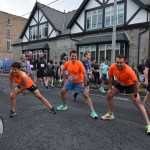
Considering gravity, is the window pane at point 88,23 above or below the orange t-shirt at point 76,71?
above

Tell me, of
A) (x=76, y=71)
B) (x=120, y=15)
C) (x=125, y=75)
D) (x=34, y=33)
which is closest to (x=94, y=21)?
(x=120, y=15)

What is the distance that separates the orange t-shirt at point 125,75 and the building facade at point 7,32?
4639 cm

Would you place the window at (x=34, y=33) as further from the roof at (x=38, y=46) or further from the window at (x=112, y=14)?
the window at (x=112, y=14)

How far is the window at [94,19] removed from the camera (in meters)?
21.2

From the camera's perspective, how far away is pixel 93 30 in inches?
845

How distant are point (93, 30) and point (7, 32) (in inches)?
1346

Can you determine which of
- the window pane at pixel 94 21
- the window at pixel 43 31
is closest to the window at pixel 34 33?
the window at pixel 43 31

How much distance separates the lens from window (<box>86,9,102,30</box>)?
69.5 ft

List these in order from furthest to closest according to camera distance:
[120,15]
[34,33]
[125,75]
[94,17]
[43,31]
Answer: [34,33]
[43,31]
[94,17]
[120,15]
[125,75]

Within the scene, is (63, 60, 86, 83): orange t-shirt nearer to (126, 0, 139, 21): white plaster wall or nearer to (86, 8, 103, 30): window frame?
(126, 0, 139, 21): white plaster wall

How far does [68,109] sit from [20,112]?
147 cm

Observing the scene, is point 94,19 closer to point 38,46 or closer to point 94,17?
point 94,17

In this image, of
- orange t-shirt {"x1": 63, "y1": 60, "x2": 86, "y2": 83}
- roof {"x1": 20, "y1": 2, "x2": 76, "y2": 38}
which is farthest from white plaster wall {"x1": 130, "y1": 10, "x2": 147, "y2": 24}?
orange t-shirt {"x1": 63, "y1": 60, "x2": 86, "y2": 83}

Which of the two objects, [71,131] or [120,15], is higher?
[120,15]
